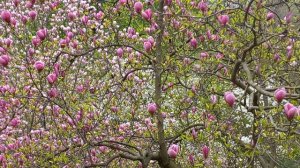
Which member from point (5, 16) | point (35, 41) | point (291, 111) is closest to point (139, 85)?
point (35, 41)

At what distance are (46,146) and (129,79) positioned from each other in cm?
117

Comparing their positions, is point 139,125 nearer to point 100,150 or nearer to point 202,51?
point 100,150

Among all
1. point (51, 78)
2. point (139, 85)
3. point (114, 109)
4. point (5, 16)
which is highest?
point (5, 16)

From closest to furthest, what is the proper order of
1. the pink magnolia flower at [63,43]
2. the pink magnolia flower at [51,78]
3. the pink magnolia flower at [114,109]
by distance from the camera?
1. the pink magnolia flower at [51,78]
2. the pink magnolia flower at [63,43]
3. the pink magnolia flower at [114,109]

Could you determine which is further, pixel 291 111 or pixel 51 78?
pixel 51 78

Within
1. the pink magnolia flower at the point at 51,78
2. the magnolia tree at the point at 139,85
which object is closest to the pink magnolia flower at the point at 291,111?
the magnolia tree at the point at 139,85

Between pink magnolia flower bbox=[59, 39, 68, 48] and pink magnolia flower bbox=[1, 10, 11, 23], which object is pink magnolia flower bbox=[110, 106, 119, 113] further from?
pink magnolia flower bbox=[1, 10, 11, 23]

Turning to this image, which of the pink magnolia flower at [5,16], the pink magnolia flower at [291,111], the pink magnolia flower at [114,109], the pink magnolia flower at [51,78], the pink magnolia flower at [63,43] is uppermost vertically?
the pink magnolia flower at [5,16]

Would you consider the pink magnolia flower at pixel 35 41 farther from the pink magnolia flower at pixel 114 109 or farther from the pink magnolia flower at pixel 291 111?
the pink magnolia flower at pixel 291 111

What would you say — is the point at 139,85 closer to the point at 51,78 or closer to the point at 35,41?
the point at 35,41

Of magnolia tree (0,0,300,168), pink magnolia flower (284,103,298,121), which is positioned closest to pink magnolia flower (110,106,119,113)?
magnolia tree (0,0,300,168)

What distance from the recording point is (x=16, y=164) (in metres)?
4.74

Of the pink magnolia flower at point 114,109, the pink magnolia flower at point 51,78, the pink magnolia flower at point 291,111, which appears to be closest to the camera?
the pink magnolia flower at point 291,111

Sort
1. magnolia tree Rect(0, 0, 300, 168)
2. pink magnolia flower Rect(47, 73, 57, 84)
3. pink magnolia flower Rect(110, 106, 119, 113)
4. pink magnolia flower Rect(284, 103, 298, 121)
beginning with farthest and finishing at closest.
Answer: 1. pink magnolia flower Rect(110, 106, 119, 113)
2. magnolia tree Rect(0, 0, 300, 168)
3. pink magnolia flower Rect(47, 73, 57, 84)
4. pink magnolia flower Rect(284, 103, 298, 121)
